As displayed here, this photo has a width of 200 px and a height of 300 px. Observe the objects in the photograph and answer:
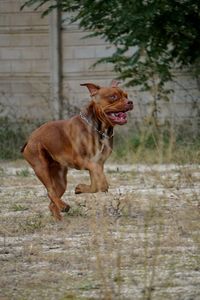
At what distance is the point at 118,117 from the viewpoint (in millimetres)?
9289

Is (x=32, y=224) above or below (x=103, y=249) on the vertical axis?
below

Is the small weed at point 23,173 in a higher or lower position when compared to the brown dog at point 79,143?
lower

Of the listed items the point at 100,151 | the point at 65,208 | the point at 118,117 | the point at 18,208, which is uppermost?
the point at 118,117

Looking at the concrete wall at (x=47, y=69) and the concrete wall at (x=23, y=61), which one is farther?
the concrete wall at (x=23, y=61)

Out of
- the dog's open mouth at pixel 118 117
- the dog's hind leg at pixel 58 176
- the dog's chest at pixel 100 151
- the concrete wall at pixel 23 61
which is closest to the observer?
the dog's chest at pixel 100 151

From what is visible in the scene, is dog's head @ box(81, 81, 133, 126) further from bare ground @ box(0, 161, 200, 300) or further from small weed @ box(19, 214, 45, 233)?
small weed @ box(19, 214, 45, 233)

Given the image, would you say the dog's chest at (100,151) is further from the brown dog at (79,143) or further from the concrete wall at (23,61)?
the concrete wall at (23,61)

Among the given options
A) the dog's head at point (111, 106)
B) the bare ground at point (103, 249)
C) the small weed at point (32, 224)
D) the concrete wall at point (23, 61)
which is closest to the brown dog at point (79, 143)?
the dog's head at point (111, 106)

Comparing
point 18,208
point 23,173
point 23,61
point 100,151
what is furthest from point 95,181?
point 23,61

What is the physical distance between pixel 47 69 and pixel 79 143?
1078cm

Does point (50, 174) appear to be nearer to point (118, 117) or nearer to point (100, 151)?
point (100, 151)

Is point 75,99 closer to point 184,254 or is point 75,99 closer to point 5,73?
point 5,73

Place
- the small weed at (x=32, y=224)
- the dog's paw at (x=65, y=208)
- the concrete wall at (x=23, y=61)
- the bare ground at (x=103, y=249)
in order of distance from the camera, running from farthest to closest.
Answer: the concrete wall at (x=23, y=61) → the dog's paw at (x=65, y=208) → the small weed at (x=32, y=224) → the bare ground at (x=103, y=249)

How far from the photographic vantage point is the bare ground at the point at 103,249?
20.3 feet
